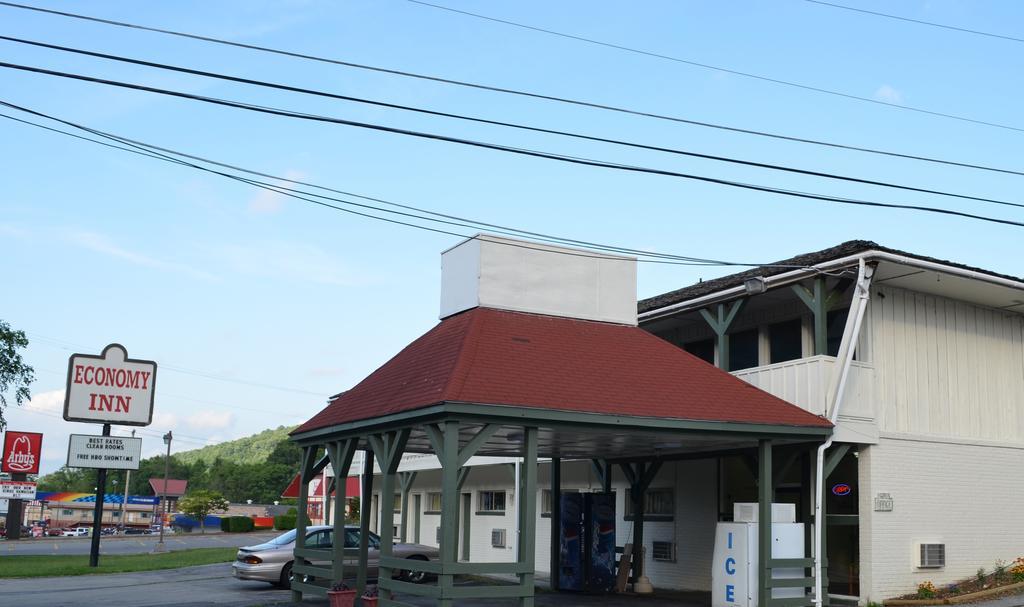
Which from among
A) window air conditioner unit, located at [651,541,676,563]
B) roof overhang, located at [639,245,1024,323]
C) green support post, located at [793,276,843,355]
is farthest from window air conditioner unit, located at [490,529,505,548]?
green support post, located at [793,276,843,355]

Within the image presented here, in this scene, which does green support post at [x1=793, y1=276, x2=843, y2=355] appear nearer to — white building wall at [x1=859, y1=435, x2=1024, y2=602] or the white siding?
the white siding

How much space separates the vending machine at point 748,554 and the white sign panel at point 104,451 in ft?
70.5

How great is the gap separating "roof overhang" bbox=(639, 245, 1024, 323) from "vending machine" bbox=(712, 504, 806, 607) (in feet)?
14.4

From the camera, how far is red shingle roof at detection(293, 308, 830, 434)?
15.5 meters

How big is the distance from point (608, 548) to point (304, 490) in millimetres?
6729

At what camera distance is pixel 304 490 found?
20.6 meters

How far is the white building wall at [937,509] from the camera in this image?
1852 cm

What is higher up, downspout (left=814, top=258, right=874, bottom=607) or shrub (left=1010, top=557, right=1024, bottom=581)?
downspout (left=814, top=258, right=874, bottom=607)

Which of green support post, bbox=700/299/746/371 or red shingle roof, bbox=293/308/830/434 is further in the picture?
green support post, bbox=700/299/746/371

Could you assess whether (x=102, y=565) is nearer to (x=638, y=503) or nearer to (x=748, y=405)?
(x=638, y=503)

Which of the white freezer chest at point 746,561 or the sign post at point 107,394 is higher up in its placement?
the sign post at point 107,394

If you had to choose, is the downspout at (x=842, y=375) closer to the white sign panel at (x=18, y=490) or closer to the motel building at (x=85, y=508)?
the white sign panel at (x=18, y=490)

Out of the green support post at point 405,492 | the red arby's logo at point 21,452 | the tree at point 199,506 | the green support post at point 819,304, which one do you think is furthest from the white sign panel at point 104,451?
the tree at point 199,506

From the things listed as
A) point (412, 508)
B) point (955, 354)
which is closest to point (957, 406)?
point (955, 354)
